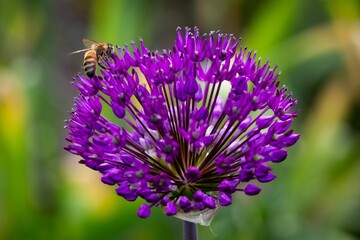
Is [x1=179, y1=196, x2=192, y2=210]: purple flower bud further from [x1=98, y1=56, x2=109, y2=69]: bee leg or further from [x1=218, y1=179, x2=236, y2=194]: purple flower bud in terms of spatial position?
[x1=98, y1=56, x2=109, y2=69]: bee leg

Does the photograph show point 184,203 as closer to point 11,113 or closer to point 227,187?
point 227,187

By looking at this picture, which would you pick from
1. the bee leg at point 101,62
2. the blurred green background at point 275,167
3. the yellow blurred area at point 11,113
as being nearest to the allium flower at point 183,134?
the bee leg at point 101,62

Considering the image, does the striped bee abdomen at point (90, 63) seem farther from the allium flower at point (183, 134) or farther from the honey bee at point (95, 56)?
the allium flower at point (183, 134)

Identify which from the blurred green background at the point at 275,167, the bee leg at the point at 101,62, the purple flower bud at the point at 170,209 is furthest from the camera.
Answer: the blurred green background at the point at 275,167

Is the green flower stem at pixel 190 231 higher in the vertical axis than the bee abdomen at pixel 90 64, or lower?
lower

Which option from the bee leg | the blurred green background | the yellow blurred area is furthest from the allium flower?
the yellow blurred area
